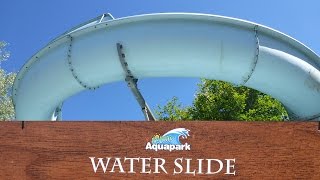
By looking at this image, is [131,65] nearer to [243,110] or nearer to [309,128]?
[309,128]

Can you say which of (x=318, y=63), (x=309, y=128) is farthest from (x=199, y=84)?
(x=309, y=128)

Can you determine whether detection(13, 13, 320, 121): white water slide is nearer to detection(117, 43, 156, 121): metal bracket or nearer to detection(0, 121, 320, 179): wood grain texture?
detection(117, 43, 156, 121): metal bracket

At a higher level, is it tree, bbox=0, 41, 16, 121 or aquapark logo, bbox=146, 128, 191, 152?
tree, bbox=0, 41, 16, 121

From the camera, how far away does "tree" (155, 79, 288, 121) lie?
24422 mm

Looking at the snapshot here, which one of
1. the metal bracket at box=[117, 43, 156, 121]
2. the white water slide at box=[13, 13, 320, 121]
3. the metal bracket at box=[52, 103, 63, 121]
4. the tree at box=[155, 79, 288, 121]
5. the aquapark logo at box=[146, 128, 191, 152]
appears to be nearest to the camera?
the aquapark logo at box=[146, 128, 191, 152]

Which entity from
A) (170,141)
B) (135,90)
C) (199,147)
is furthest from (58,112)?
(199,147)

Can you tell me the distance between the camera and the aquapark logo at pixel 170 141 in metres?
6.52

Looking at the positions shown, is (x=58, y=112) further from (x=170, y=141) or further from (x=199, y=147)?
(x=199, y=147)

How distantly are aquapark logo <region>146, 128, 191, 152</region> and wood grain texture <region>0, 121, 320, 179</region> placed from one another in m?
0.06

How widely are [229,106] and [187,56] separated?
52.0ft

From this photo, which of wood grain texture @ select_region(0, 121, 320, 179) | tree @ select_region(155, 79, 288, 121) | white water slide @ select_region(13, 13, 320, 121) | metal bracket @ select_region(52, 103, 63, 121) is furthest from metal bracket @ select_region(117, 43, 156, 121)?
tree @ select_region(155, 79, 288, 121)

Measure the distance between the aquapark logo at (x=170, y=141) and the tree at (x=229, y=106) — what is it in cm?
1774

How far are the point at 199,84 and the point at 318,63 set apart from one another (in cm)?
1953

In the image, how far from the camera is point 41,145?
22.4ft
